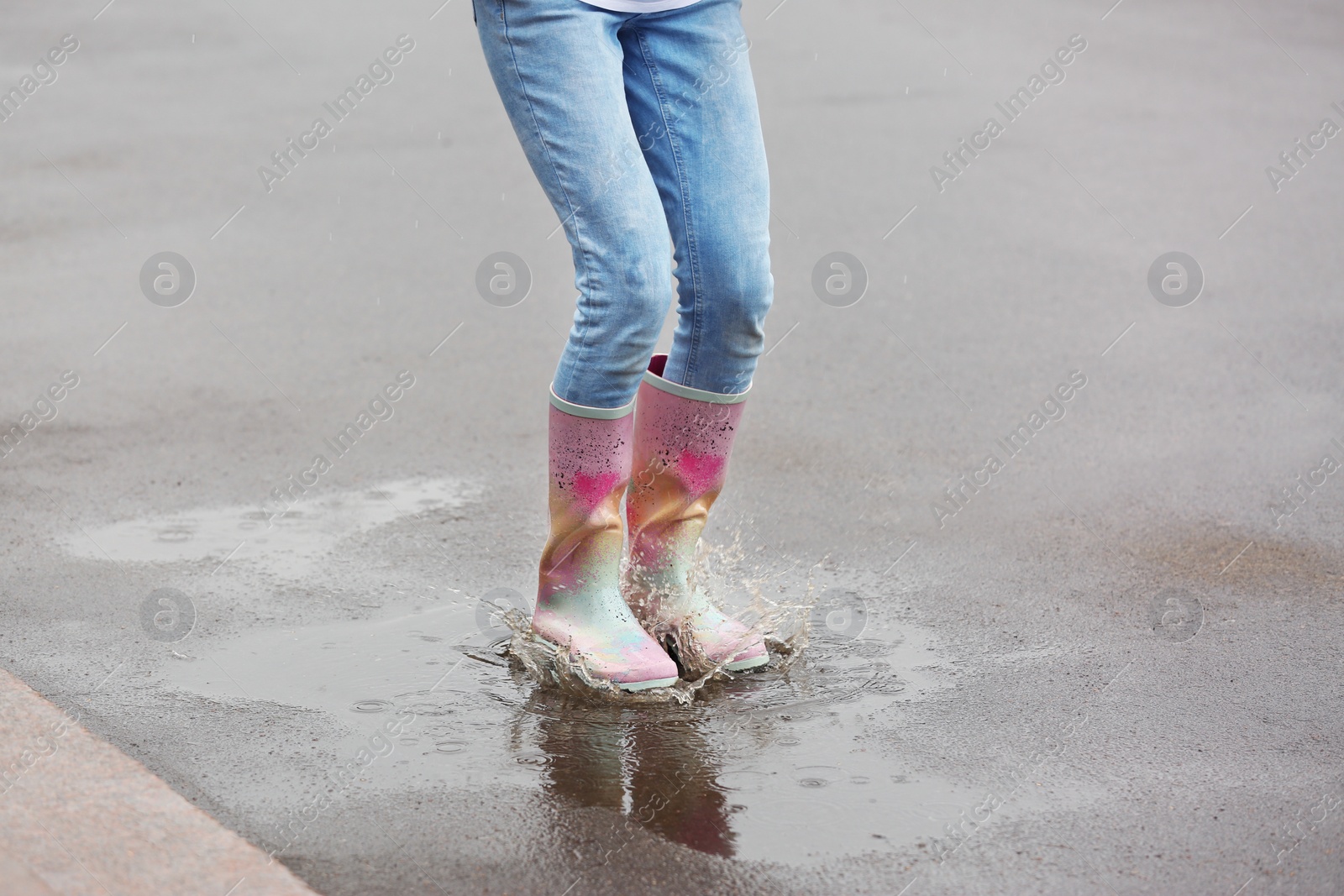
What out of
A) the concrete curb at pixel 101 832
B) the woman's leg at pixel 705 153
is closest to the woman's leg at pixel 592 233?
the woman's leg at pixel 705 153

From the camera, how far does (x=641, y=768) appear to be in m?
2.70

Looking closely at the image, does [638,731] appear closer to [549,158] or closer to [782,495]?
[549,158]

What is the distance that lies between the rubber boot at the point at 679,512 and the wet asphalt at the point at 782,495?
0.14 m

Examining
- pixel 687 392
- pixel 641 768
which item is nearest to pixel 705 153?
pixel 687 392

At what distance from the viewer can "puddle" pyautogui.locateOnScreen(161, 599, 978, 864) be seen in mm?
2545

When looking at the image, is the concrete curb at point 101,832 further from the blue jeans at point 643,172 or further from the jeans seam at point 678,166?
the jeans seam at point 678,166

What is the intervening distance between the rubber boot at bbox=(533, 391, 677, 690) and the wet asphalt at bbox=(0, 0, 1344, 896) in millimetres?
144

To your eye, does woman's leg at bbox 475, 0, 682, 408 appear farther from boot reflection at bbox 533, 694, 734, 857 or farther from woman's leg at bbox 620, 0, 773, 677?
boot reflection at bbox 533, 694, 734, 857

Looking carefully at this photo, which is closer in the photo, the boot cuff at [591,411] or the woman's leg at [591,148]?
the woman's leg at [591,148]

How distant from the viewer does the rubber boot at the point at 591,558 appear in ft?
9.90

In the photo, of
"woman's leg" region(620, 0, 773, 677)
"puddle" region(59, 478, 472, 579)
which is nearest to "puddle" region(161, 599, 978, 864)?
"woman's leg" region(620, 0, 773, 677)

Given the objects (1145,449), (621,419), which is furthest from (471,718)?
(1145,449)

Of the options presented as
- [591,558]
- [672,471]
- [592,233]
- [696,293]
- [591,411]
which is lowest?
[591,558]

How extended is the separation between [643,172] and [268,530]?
1685 millimetres
